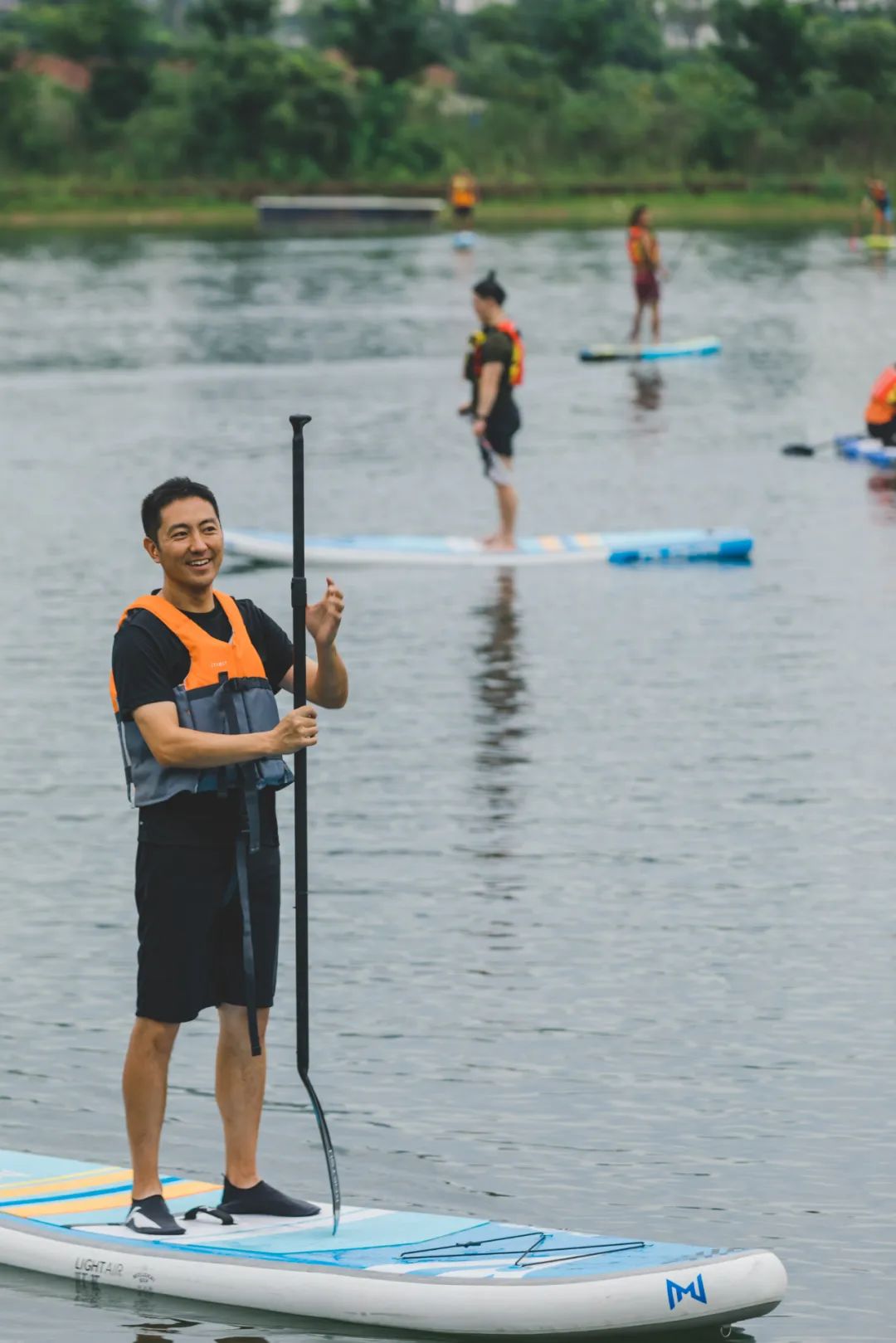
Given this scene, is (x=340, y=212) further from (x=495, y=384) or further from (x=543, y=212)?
(x=495, y=384)

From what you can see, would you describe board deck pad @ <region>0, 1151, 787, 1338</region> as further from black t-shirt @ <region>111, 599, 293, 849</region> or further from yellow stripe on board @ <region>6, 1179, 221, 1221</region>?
black t-shirt @ <region>111, 599, 293, 849</region>

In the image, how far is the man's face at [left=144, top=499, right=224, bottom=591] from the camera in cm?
694

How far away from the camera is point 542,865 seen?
1186 cm

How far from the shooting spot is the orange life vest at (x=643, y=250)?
37.9 metres

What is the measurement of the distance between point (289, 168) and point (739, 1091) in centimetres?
8623

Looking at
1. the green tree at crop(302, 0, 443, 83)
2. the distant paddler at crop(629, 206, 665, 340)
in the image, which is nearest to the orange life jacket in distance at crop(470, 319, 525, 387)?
the distant paddler at crop(629, 206, 665, 340)

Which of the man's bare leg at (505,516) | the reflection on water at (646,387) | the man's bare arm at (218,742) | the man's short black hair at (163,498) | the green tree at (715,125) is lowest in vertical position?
the man's bare leg at (505,516)

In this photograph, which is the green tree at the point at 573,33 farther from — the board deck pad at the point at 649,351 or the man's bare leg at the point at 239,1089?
the man's bare leg at the point at 239,1089

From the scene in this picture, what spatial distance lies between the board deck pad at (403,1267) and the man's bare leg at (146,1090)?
0.18 meters

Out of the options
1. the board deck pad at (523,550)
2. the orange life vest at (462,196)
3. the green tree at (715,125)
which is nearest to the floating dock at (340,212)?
the orange life vest at (462,196)

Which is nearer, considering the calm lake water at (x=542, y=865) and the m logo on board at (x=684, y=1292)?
the m logo on board at (x=684, y=1292)

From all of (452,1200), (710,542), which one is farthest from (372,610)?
(452,1200)

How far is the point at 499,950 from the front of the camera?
34.5ft

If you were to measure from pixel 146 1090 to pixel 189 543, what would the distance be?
136cm
